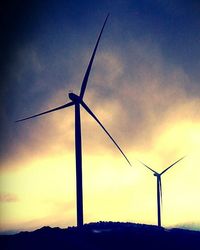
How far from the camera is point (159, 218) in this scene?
7388 centimetres

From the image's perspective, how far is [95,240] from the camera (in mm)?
60000

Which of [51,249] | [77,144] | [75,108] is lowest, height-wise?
[51,249]

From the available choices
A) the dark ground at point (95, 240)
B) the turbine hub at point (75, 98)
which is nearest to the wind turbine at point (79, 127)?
the turbine hub at point (75, 98)

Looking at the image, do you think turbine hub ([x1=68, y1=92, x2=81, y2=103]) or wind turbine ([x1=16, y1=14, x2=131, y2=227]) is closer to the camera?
wind turbine ([x1=16, y1=14, x2=131, y2=227])

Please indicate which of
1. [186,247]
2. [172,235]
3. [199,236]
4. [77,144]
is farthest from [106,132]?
[199,236]

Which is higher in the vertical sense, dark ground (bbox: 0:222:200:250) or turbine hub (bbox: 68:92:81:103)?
turbine hub (bbox: 68:92:81:103)

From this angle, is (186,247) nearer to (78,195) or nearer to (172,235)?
(172,235)

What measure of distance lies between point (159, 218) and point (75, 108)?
39.0 metres

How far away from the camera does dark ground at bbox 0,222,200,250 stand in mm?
54062

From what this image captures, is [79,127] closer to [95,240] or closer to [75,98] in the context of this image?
[75,98]

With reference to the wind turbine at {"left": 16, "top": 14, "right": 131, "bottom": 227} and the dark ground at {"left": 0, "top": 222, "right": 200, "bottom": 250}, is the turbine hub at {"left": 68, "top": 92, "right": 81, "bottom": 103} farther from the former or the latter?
the dark ground at {"left": 0, "top": 222, "right": 200, "bottom": 250}

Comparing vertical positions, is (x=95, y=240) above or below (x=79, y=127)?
below

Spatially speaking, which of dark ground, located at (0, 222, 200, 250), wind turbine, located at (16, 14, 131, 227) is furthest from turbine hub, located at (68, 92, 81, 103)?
dark ground, located at (0, 222, 200, 250)

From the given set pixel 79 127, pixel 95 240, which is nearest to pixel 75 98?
pixel 79 127
